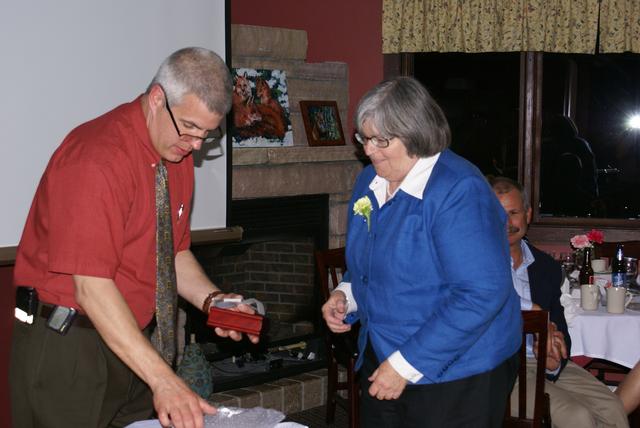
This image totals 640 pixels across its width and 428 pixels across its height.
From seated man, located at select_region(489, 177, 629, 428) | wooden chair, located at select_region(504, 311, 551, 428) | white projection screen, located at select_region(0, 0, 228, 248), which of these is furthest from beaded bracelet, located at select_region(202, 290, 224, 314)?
seated man, located at select_region(489, 177, 629, 428)

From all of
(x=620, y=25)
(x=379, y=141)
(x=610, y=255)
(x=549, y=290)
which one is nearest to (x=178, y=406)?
(x=379, y=141)

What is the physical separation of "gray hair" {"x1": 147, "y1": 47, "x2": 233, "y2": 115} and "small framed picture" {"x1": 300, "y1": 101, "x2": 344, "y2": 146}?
2.65 meters

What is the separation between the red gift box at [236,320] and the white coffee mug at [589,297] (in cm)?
223

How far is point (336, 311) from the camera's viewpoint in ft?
8.32

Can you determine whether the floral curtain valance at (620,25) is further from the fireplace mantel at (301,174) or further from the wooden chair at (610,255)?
the fireplace mantel at (301,174)

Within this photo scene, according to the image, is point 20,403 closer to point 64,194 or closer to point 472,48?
point 64,194

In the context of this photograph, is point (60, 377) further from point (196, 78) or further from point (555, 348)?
point (555, 348)

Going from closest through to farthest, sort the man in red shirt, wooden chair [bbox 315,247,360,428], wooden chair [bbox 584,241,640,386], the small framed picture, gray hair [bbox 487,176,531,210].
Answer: the man in red shirt
gray hair [bbox 487,176,531,210]
wooden chair [bbox 315,247,360,428]
wooden chair [bbox 584,241,640,386]
the small framed picture

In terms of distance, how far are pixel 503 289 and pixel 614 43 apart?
3.00 m

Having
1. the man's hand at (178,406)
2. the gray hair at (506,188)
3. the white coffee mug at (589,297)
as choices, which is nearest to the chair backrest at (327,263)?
the gray hair at (506,188)

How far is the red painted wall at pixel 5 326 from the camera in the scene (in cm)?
366

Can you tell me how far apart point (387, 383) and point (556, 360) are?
4.20 ft

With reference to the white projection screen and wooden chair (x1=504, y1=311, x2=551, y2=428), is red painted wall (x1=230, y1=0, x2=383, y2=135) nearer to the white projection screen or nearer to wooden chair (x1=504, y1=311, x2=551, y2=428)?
the white projection screen

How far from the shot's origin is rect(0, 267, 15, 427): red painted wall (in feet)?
12.0
